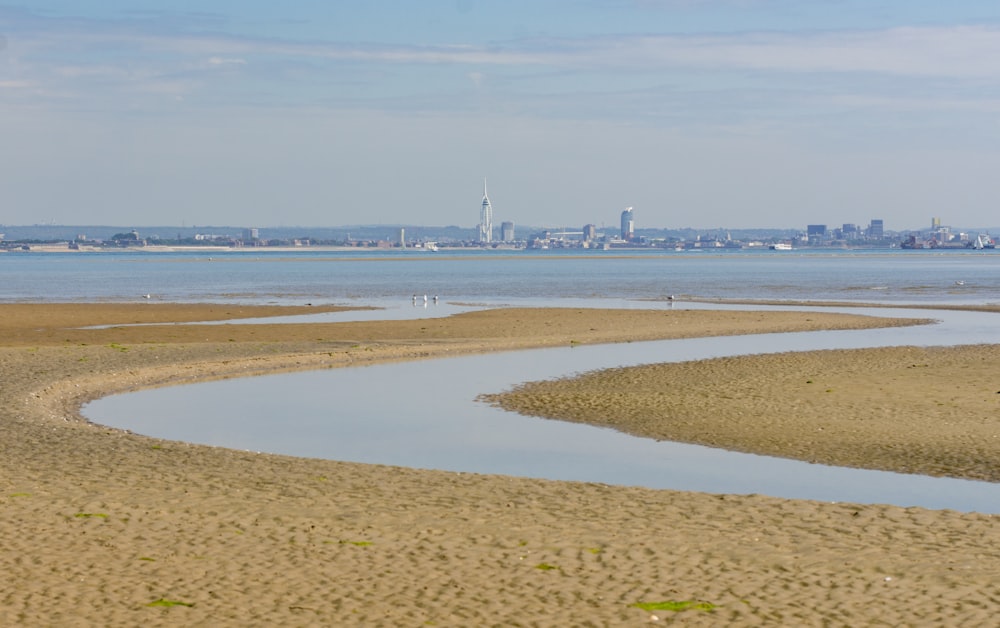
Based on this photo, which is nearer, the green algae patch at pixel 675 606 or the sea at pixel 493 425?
the green algae patch at pixel 675 606

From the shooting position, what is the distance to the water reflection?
16.8 metres

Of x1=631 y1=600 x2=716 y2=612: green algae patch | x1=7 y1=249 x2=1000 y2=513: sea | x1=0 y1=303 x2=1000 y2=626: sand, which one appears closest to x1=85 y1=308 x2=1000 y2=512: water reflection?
x1=7 y1=249 x2=1000 y2=513: sea

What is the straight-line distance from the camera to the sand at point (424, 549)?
995cm

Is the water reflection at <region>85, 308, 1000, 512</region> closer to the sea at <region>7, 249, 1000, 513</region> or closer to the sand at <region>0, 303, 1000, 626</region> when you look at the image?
the sea at <region>7, 249, 1000, 513</region>

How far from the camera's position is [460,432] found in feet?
72.0

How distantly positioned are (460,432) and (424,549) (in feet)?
32.9

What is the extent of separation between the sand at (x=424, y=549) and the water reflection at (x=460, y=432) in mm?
1817

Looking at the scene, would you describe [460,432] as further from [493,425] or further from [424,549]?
[424,549]

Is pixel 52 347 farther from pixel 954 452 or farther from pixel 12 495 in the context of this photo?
pixel 954 452

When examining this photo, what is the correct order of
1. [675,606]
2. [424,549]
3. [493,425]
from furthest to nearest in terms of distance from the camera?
1. [493,425]
2. [424,549]
3. [675,606]

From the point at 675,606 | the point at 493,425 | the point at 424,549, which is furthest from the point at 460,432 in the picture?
the point at 675,606

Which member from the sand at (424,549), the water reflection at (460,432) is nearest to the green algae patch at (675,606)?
the sand at (424,549)

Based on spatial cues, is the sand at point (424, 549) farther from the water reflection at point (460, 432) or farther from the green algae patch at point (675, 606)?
the water reflection at point (460, 432)

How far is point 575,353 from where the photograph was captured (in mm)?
36875
